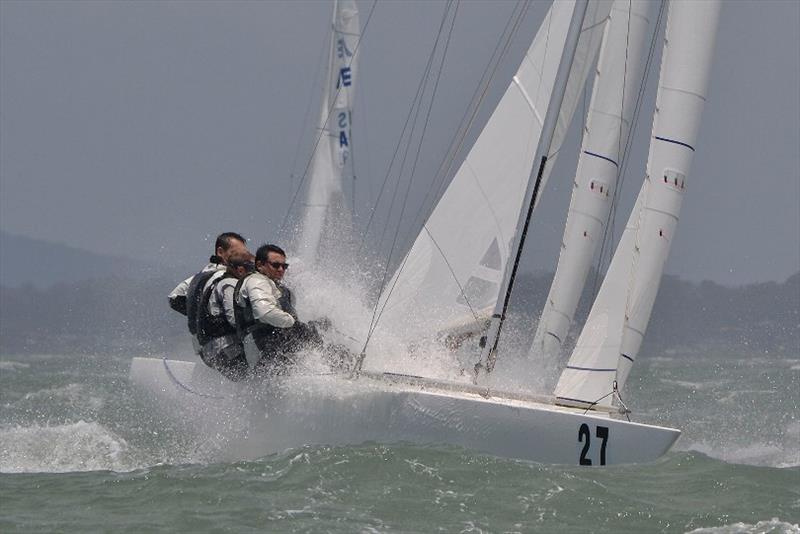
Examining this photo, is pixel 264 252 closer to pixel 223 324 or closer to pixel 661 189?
→ pixel 223 324

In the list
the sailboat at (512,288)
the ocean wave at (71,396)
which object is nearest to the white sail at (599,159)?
the sailboat at (512,288)

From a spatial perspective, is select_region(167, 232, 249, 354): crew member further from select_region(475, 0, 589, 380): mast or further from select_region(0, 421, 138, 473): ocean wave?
select_region(475, 0, 589, 380): mast

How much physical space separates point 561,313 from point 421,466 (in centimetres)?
246

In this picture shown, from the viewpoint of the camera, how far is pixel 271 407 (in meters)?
7.91

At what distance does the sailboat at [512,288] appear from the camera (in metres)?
7.61

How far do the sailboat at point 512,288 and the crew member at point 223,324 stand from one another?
153mm

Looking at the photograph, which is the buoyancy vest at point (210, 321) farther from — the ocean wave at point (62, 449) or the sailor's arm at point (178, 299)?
the ocean wave at point (62, 449)

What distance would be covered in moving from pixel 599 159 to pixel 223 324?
108 inches

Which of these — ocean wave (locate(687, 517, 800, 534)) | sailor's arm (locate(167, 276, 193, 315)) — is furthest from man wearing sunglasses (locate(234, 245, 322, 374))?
ocean wave (locate(687, 517, 800, 534))

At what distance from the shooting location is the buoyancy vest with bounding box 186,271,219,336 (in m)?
8.11

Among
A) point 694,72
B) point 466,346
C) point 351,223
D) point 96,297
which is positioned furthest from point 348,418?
point 96,297

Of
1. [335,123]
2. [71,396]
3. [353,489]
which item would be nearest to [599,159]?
[353,489]

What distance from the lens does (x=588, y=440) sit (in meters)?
7.46

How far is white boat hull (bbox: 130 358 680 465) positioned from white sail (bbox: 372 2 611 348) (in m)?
1.42
